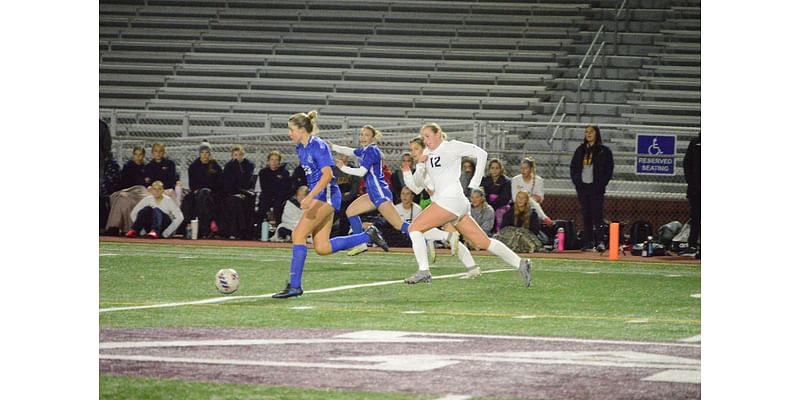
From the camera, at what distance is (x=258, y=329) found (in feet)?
26.2

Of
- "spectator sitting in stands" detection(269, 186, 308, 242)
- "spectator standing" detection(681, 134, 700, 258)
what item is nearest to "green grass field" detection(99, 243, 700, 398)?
"spectator standing" detection(681, 134, 700, 258)

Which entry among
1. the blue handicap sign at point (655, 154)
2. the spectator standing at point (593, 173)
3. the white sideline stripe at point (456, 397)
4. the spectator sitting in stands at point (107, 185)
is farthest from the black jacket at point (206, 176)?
the white sideline stripe at point (456, 397)

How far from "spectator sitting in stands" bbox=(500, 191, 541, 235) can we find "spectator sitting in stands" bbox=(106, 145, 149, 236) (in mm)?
5087

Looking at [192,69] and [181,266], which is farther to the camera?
[192,69]

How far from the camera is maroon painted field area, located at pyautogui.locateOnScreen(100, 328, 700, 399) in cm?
593

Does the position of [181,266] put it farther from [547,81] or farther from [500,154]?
[547,81]

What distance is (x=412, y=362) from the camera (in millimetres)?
6574

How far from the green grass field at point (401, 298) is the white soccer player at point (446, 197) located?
9.0 inches

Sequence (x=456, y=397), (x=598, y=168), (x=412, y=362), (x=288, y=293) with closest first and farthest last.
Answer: (x=456, y=397)
(x=412, y=362)
(x=288, y=293)
(x=598, y=168)

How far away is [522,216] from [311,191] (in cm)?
703

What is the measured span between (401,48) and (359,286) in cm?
1510

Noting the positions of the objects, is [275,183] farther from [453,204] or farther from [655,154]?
[453,204]

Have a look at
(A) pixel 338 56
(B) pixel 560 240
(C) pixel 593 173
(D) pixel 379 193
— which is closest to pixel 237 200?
(B) pixel 560 240
